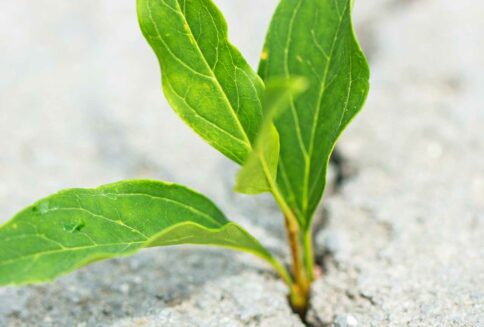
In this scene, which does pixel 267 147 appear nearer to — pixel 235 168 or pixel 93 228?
pixel 93 228

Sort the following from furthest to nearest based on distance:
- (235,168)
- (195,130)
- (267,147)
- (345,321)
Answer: (235,168) → (345,321) → (195,130) → (267,147)

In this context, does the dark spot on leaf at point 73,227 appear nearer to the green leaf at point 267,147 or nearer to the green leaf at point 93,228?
the green leaf at point 93,228

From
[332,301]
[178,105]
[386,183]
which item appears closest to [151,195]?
[178,105]

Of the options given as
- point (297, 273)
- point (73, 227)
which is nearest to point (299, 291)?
point (297, 273)

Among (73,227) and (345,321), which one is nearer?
(73,227)

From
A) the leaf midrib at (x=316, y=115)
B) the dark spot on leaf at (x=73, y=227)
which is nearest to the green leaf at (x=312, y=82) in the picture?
the leaf midrib at (x=316, y=115)

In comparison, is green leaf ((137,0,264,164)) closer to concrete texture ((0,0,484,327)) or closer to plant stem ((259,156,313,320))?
plant stem ((259,156,313,320))

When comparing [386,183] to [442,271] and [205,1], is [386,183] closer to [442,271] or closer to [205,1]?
[442,271]
